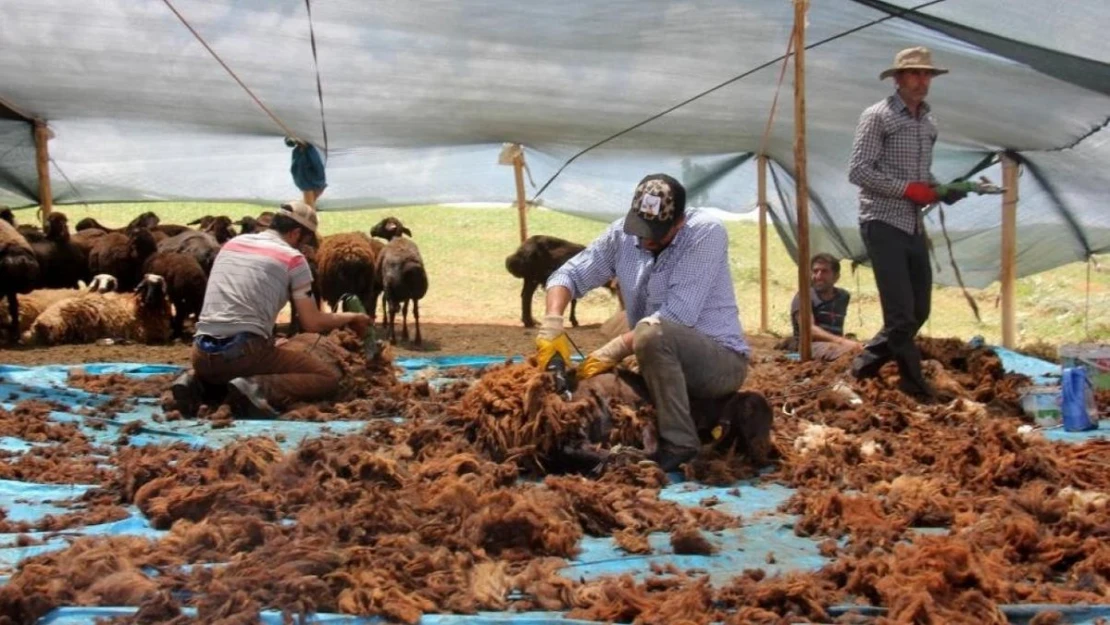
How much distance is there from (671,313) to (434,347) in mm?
5737

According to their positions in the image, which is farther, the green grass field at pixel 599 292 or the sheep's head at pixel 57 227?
the green grass field at pixel 599 292

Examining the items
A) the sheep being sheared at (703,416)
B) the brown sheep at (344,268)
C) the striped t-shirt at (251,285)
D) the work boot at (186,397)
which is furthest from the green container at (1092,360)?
the brown sheep at (344,268)

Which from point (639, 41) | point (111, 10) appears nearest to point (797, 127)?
point (639, 41)

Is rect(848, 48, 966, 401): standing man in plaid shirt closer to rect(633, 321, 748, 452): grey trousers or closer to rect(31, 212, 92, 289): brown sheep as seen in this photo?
rect(633, 321, 748, 452): grey trousers

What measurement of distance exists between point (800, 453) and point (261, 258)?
305cm

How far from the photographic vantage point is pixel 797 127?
8.02 metres

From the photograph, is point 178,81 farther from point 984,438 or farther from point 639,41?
point 984,438

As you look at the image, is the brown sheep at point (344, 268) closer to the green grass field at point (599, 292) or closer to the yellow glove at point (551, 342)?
the green grass field at point (599, 292)

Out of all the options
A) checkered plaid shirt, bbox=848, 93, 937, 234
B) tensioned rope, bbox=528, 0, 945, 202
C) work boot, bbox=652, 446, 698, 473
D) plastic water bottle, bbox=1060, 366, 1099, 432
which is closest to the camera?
work boot, bbox=652, 446, 698, 473

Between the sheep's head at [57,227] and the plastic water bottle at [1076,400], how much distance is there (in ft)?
28.0

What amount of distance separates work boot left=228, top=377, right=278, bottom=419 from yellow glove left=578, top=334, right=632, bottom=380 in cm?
196

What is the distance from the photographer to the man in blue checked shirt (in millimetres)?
5082

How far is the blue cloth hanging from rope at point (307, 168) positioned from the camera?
37.6 ft

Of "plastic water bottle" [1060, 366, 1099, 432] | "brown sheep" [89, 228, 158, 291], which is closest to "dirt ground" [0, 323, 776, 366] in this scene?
"brown sheep" [89, 228, 158, 291]
